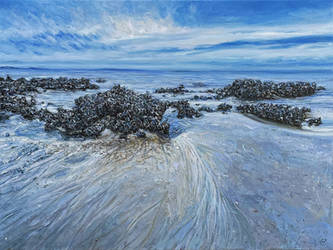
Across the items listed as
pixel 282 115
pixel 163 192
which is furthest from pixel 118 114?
pixel 282 115

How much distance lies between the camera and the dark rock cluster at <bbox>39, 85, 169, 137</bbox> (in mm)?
4988

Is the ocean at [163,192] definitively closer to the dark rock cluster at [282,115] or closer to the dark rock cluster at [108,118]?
the dark rock cluster at [108,118]

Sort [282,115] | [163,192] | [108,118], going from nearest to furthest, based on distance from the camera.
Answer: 1. [163,192]
2. [108,118]
3. [282,115]

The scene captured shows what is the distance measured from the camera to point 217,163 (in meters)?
3.87

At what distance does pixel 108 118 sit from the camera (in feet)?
17.6

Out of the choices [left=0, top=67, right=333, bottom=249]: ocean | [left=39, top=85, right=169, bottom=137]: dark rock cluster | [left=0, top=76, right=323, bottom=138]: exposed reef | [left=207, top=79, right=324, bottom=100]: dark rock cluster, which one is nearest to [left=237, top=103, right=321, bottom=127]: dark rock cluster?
[left=0, top=76, right=323, bottom=138]: exposed reef

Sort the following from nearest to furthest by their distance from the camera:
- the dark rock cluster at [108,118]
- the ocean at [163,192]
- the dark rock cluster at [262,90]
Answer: the ocean at [163,192] < the dark rock cluster at [108,118] < the dark rock cluster at [262,90]

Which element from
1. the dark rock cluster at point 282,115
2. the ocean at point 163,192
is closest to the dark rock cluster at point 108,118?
the ocean at point 163,192

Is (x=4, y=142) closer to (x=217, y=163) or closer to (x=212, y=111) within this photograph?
(x=217, y=163)

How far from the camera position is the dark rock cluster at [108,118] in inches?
196

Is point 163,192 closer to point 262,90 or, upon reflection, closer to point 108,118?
point 108,118

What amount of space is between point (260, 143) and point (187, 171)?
6.70ft

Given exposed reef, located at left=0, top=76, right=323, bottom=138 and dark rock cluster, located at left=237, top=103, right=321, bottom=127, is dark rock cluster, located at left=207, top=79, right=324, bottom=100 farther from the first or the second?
dark rock cluster, located at left=237, top=103, right=321, bottom=127

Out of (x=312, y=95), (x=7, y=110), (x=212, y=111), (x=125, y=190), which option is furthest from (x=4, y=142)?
(x=312, y=95)
